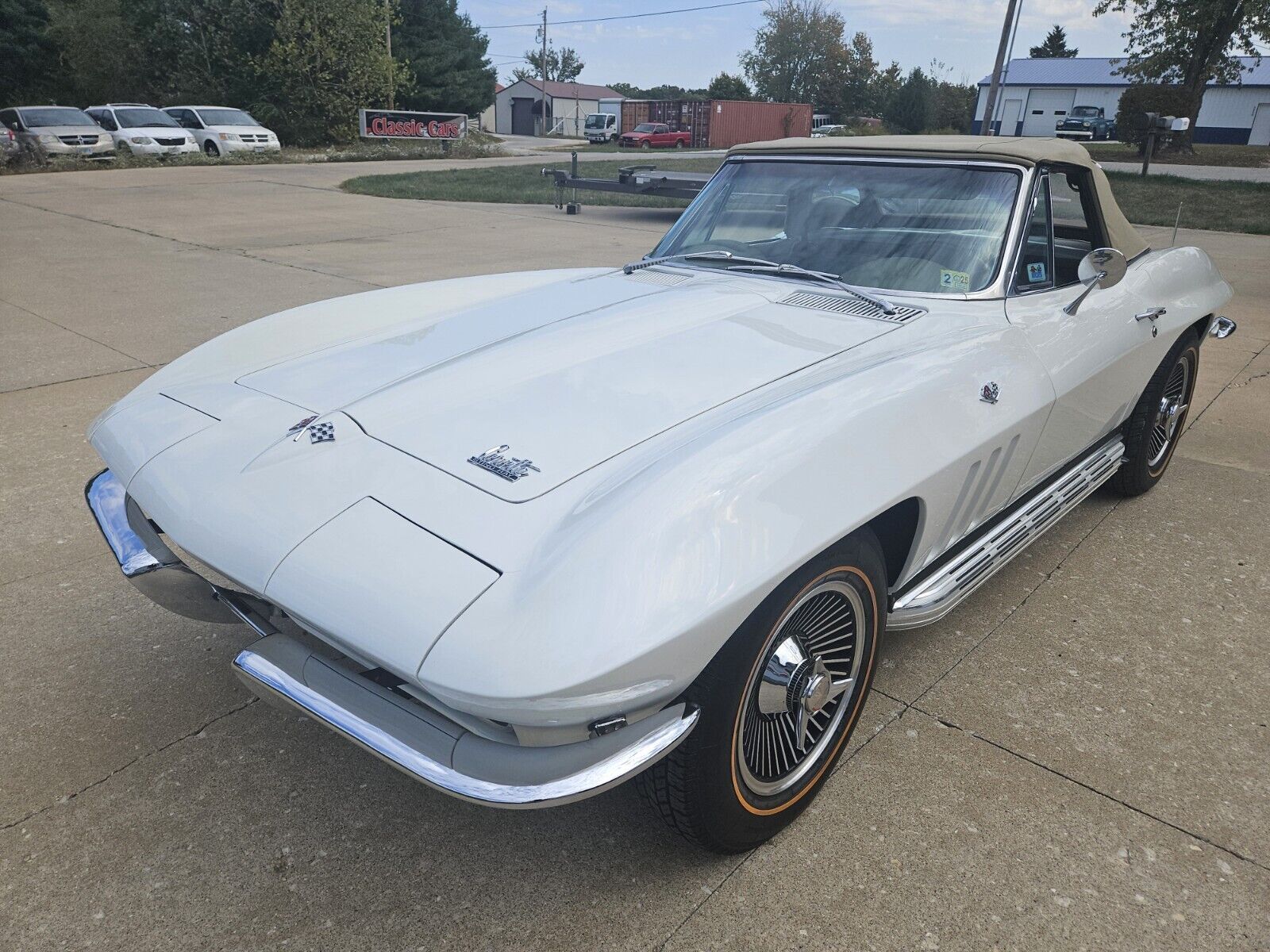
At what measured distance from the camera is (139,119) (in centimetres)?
2241

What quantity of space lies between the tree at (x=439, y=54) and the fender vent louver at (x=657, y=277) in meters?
38.6

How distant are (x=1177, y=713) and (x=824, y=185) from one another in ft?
6.68

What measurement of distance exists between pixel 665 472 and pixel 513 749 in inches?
23.6

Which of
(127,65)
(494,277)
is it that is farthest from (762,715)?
(127,65)

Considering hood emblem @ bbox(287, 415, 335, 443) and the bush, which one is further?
the bush

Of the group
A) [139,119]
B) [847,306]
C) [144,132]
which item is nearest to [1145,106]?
[144,132]

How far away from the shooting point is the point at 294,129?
3020 centimetres

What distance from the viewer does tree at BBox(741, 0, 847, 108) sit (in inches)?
2532

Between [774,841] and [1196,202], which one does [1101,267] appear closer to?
[774,841]

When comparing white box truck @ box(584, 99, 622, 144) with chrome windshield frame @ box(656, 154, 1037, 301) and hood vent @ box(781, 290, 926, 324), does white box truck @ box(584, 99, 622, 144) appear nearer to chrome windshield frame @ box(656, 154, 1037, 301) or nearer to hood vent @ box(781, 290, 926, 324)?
chrome windshield frame @ box(656, 154, 1037, 301)

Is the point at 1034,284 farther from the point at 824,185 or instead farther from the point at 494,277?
the point at 494,277

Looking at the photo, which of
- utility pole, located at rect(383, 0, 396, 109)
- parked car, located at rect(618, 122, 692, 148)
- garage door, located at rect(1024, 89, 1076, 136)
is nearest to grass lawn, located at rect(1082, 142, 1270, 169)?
parked car, located at rect(618, 122, 692, 148)

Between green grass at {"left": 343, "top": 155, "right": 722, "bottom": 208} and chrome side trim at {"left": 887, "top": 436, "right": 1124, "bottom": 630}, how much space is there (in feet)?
41.4

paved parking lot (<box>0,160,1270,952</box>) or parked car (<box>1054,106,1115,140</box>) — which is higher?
parked car (<box>1054,106,1115,140</box>)
